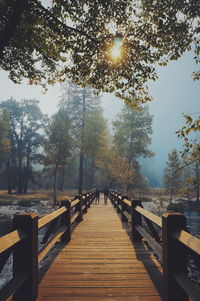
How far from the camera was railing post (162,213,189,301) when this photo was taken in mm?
2885

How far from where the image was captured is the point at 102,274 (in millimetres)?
4156

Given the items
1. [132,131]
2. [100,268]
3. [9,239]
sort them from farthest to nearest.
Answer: [132,131]
[100,268]
[9,239]

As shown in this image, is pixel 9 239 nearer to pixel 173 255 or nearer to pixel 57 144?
pixel 173 255

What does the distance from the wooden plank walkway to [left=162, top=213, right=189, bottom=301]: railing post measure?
1.25 feet

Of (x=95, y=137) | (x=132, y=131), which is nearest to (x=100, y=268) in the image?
(x=95, y=137)

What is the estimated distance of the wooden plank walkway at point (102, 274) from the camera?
11.0ft

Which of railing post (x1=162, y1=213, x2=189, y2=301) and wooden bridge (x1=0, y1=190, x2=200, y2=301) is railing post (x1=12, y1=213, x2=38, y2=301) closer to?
wooden bridge (x1=0, y1=190, x2=200, y2=301)

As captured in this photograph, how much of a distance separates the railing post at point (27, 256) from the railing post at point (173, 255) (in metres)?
1.99

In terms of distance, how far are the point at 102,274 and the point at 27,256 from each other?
1.98 m

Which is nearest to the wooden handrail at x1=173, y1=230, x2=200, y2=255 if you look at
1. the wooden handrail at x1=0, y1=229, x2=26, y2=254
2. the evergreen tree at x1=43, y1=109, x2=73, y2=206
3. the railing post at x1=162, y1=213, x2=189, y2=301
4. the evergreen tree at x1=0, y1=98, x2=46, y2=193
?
the railing post at x1=162, y1=213, x2=189, y2=301

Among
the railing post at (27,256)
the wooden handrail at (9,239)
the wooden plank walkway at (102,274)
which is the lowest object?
the wooden plank walkway at (102,274)

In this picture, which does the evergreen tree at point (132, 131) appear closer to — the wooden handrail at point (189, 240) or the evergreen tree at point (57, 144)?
the evergreen tree at point (57, 144)

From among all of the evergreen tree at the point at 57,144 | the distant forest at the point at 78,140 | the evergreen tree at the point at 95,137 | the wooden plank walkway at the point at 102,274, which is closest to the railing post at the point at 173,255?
the wooden plank walkway at the point at 102,274

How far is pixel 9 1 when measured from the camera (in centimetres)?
785
